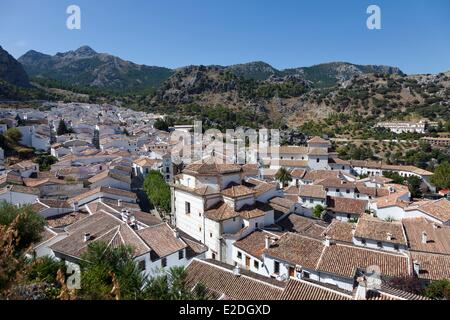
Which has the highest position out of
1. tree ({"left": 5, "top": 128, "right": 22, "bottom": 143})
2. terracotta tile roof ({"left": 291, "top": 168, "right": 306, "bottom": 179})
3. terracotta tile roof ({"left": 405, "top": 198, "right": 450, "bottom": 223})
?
tree ({"left": 5, "top": 128, "right": 22, "bottom": 143})

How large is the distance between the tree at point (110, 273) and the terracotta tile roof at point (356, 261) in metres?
9.39

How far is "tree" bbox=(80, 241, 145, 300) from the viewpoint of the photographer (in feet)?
28.1

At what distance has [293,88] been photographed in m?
118

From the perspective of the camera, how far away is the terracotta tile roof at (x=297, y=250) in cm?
1647

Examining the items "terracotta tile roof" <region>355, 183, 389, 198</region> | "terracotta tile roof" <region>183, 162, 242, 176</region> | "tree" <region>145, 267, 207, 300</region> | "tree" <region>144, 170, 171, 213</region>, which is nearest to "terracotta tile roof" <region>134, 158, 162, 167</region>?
"tree" <region>144, 170, 171, 213</region>

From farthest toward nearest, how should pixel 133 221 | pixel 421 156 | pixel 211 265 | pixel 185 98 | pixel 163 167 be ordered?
1. pixel 185 98
2. pixel 421 156
3. pixel 163 167
4. pixel 133 221
5. pixel 211 265

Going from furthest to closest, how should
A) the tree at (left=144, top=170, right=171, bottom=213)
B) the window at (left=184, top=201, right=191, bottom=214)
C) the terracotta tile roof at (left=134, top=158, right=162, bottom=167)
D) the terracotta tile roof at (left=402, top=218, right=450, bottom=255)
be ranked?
the terracotta tile roof at (left=134, top=158, right=162, bottom=167), the tree at (left=144, top=170, right=171, bottom=213), the window at (left=184, top=201, right=191, bottom=214), the terracotta tile roof at (left=402, top=218, right=450, bottom=255)

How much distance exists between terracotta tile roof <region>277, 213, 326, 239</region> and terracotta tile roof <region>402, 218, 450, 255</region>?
19.2 ft

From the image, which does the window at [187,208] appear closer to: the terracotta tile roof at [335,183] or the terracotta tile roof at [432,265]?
the terracotta tile roof at [432,265]

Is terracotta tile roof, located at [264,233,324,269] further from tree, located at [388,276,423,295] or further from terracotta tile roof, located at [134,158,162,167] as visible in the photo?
terracotta tile roof, located at [134,158,162,167]

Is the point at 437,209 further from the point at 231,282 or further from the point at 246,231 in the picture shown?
the point at 231,282
